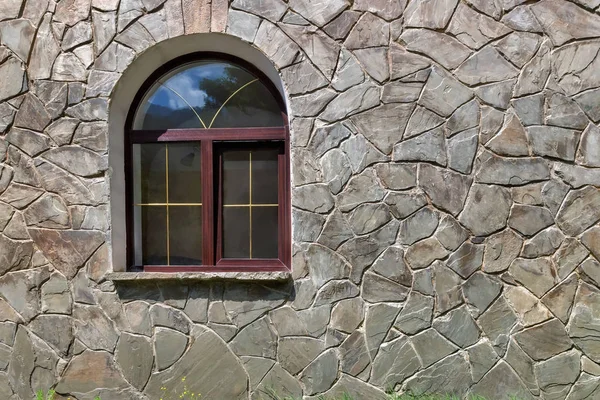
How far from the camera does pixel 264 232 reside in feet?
10.4

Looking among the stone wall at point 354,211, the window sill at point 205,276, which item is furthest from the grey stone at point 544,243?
the window sill at point 205,276

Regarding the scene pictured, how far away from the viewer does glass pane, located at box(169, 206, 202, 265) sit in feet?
10.5

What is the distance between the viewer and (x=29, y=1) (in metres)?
2.94

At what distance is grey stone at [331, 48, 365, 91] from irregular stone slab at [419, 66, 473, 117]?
44cm

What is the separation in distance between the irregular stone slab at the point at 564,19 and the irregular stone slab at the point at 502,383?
2135 mm

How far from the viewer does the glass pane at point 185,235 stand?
10.5 ft

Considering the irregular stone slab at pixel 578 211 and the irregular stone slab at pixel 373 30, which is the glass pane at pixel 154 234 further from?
the irregular stone slab at pixel 578 211

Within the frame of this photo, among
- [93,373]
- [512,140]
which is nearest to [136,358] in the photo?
[93,373]

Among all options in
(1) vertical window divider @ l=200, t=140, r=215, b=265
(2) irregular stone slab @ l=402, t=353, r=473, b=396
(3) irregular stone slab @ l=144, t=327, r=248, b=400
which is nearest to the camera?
(2) irregular stone slab @ l=402, t=353, r=473, b=396

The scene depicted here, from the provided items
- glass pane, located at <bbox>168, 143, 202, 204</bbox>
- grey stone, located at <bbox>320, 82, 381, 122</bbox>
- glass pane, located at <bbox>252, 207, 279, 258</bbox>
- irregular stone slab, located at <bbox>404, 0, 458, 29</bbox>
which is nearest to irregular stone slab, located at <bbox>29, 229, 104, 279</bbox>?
glass pane, located at <bbox>168, 143, 202, 204</bbox>

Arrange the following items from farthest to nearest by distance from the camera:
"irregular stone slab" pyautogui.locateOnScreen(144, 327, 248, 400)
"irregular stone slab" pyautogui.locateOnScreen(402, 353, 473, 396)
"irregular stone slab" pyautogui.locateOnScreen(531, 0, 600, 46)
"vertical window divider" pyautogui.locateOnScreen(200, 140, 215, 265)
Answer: "vertical window divider" pyautogui.locateOnScreen(200, 140, 215, 265), "irregular stone slab" pyautogui.locateOnScreen(144, 327, 248, 400), "irregular stone slab" pyautogui.locateOnScreen(402, 353, 473, 396), "irregular stone slab" pyautogui.locateOnScreen(531, 0, 600, 46)

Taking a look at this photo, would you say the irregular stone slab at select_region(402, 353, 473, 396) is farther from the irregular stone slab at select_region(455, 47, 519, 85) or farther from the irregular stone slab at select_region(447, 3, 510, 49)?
the irregular stone slab at select_region(447, 3, 510, 49)

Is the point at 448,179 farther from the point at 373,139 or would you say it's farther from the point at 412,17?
the point at 412,17

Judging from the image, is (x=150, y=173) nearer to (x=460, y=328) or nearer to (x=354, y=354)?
(x=354, y=354)
